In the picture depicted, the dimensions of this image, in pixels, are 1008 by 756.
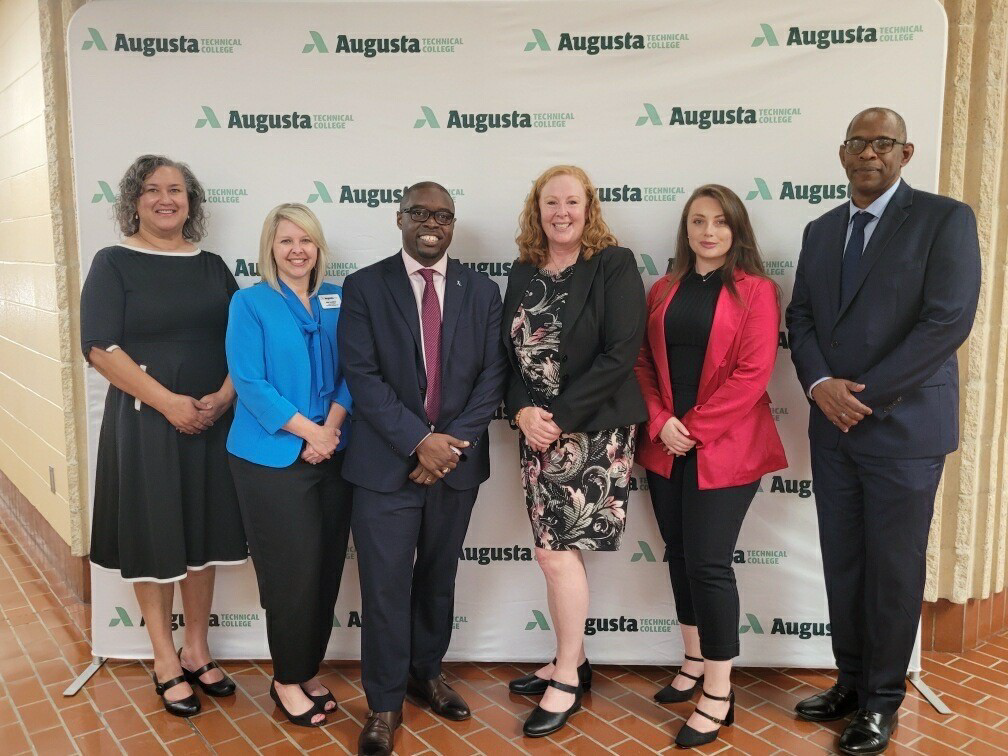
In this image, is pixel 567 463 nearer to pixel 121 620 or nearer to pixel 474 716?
pixel 474 716

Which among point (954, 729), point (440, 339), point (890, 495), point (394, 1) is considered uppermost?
point (394, 1)

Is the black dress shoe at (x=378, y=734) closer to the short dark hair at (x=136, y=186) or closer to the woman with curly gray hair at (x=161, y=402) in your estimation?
the woman with curly gray hair at (x=161, y=402)

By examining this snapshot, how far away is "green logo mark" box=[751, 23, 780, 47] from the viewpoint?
10.1 feet

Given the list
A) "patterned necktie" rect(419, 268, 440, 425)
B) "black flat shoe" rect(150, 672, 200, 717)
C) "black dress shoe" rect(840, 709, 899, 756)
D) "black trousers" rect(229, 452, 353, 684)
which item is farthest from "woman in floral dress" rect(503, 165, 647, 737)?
"black flat shoe" rect(150, 672, 200, 717)

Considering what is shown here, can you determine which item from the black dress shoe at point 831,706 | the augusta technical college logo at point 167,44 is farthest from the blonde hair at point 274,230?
the black dress shoe at point 831,706

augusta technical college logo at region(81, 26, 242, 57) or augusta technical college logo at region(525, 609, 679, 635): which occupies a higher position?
augusta technical college logo at region(81, 26, 242, 57)

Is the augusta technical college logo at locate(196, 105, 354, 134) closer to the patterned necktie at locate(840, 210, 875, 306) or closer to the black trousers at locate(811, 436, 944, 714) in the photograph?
the patterned necktie at locate(840, 210, 875, 306)

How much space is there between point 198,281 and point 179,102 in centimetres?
85

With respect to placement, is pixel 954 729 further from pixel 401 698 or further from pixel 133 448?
pixel 133 448

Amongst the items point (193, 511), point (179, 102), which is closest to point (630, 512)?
point (193, 511)

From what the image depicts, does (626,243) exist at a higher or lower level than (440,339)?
higher

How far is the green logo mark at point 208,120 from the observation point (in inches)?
126

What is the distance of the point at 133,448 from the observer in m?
2.84

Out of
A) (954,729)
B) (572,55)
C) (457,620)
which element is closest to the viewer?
(954,729)
